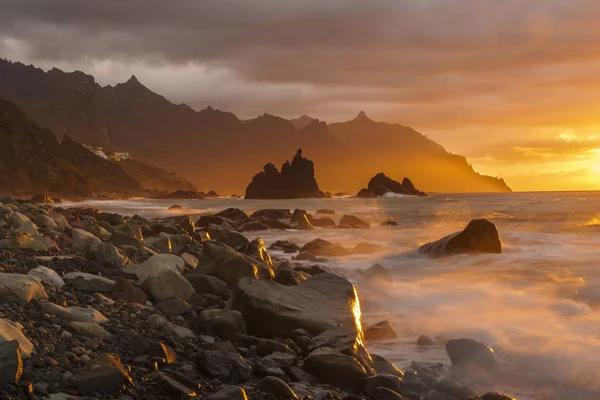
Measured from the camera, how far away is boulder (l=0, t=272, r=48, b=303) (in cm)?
657

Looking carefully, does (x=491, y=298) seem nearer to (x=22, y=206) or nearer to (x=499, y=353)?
(x=499, y=353)

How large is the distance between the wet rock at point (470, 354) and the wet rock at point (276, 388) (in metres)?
3.49

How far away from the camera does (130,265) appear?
10211 mm

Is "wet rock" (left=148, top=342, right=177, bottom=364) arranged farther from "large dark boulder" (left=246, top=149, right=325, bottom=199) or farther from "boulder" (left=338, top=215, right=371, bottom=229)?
"large dark boulder" (left=246, top=149, right=325, bottom=199)

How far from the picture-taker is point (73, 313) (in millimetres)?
6520

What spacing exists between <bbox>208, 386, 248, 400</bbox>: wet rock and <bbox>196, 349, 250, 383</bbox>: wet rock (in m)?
0.62

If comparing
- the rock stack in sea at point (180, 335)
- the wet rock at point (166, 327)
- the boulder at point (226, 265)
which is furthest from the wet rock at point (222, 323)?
the boulder at point (226, 265)

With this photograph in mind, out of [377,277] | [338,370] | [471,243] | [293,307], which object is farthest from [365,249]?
[338,370]

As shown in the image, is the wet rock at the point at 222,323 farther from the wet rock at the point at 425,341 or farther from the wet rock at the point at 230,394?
the wet rock at the point at 425,341

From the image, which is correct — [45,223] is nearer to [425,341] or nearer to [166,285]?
[166,285]

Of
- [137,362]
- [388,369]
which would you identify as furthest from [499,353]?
[137,362]

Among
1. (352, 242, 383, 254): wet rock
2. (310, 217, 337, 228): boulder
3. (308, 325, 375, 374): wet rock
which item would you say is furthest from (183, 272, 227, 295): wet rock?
(310, 217, 337, 228): boulder

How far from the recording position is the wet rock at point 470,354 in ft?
27.8

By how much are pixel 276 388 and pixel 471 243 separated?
16.3 m
